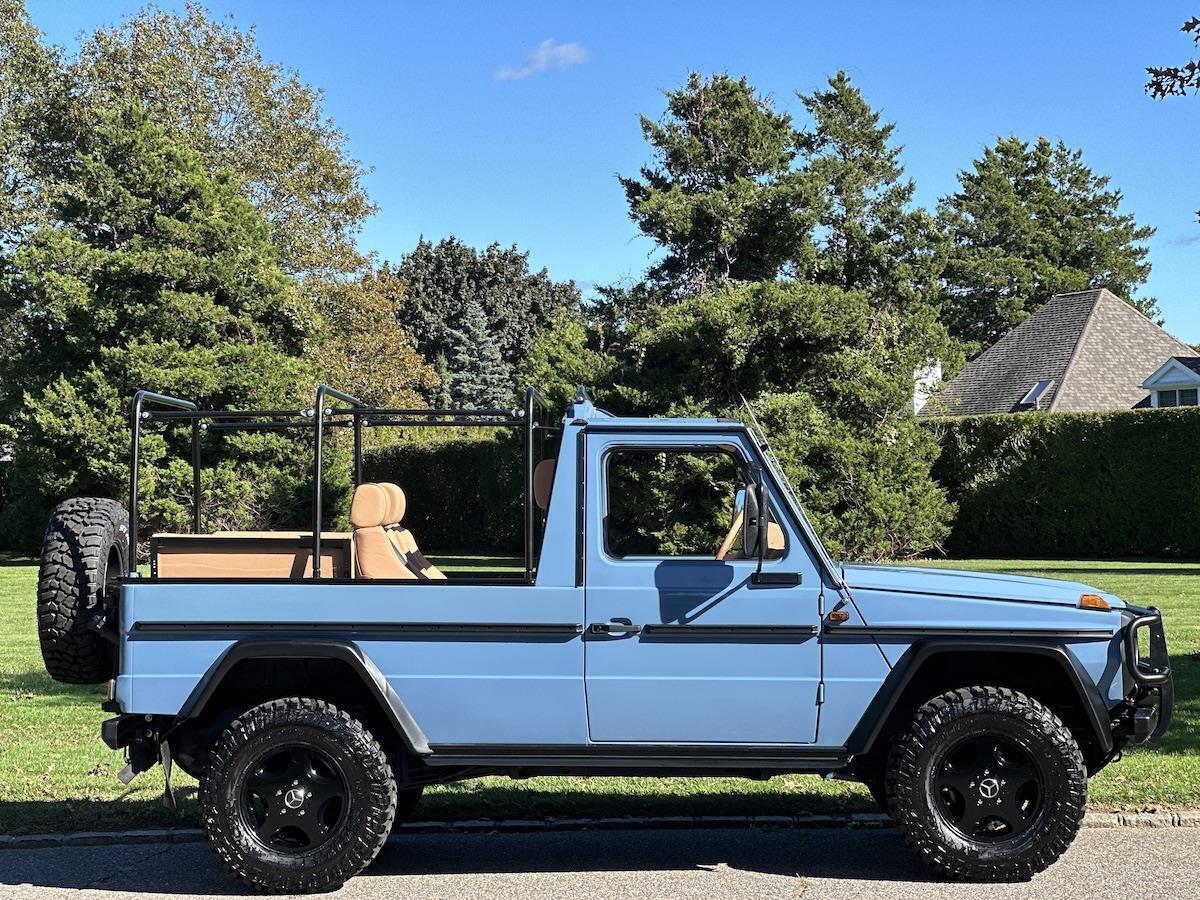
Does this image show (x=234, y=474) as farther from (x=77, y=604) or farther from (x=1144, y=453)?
(x=77, y=604)

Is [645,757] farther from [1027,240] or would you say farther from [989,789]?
[1027,240]

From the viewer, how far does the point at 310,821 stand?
5738 mm

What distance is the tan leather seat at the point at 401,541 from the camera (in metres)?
6.64

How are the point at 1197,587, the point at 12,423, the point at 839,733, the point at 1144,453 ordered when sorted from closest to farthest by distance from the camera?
the point at 839,733 < the point at 1197,587 < the point at 1144,453 < the point at 12,423

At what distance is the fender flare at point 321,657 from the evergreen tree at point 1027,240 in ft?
187

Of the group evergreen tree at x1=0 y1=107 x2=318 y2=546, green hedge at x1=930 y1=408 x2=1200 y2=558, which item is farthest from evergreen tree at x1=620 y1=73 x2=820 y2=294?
evergreen tree at x1=0 y1=107 x2=318 y2=546

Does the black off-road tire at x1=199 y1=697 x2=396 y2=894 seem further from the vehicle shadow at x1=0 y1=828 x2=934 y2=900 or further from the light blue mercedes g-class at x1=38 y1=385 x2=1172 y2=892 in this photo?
the vehicle shadow at x1=0 y1=828 x2=934 y2=900

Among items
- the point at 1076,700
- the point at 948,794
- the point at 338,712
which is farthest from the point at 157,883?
the point at 1076,700

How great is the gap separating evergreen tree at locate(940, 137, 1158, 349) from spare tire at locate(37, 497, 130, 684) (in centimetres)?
5689

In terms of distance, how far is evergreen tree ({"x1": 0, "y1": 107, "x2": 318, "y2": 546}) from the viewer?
29.7 meters

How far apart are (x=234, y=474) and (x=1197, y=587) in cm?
2005

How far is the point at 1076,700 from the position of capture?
19.6 ft

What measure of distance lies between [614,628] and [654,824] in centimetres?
166

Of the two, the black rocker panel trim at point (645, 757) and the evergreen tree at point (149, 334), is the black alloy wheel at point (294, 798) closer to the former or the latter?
the black rocker panel trim at point (645, 757)
